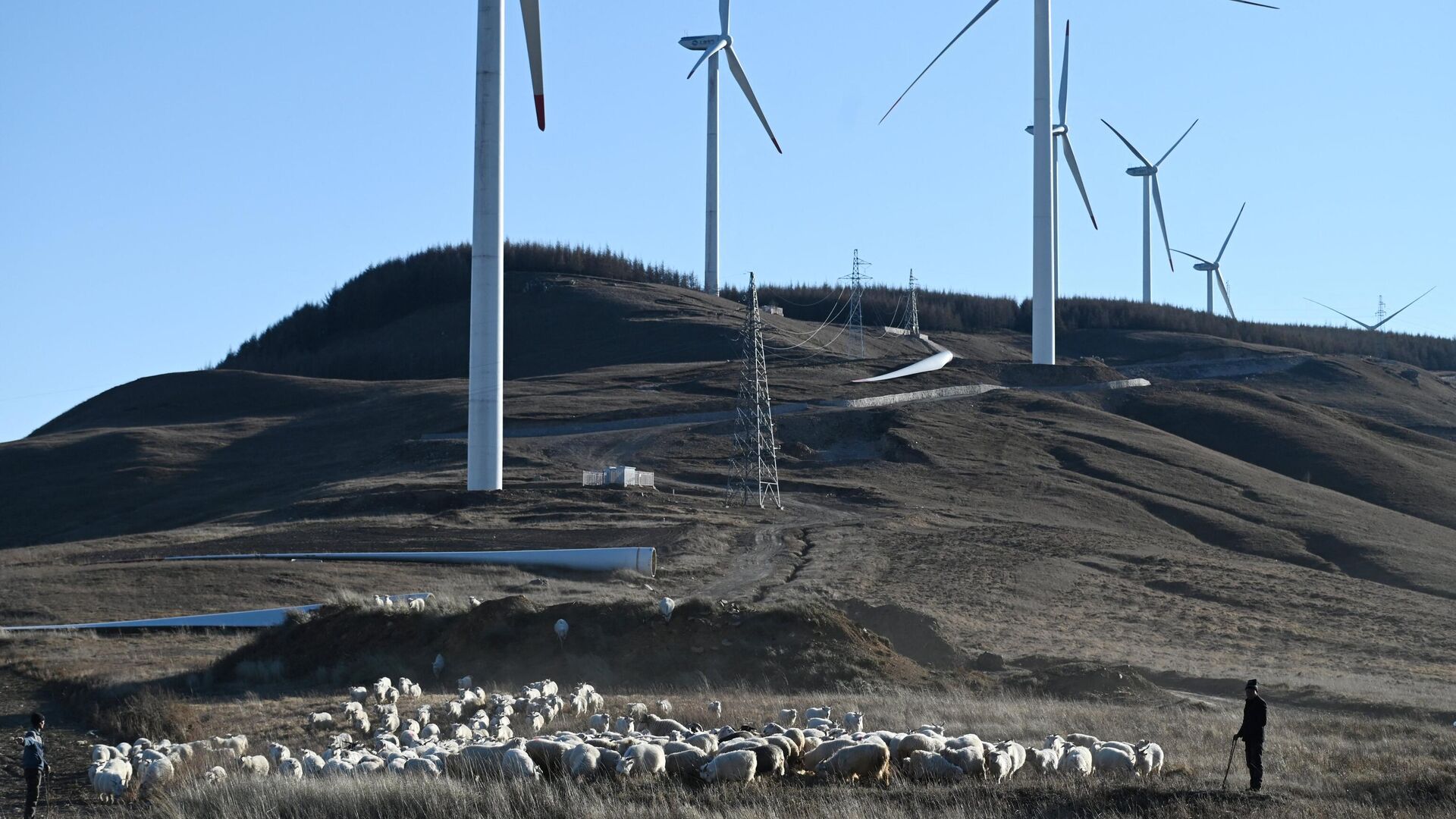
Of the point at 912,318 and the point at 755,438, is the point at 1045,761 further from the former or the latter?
the point at 912,318

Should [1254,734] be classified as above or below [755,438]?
below

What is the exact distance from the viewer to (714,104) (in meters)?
113

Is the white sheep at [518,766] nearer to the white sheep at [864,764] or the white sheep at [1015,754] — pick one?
the white sheep at [864,764]

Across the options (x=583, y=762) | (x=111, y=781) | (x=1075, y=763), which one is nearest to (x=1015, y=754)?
(x=1075, y=763)

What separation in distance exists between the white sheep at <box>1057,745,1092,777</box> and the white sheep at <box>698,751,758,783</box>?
3.78 m

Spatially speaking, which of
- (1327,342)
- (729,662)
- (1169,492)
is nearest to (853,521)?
(1169,492)

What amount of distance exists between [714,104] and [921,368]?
87.1 ft

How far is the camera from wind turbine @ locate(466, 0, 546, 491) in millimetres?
58938

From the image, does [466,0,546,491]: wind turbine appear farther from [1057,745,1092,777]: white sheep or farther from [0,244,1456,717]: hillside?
[1057,745,1092,777]: white sheep

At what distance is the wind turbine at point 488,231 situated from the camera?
5894 centimetres

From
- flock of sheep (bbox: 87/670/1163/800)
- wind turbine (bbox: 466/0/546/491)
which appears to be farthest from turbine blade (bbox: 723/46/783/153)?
flock of sheep (bbox: 87/670/1163/800)

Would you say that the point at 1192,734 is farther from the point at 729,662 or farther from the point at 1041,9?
the point at 1041,9

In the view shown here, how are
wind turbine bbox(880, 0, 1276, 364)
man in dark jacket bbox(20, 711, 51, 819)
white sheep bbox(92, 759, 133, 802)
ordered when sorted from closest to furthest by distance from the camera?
man in dark jacket bbox(20, 711, 51, 819), white sheep bbox(92, 759, 133, 802), wind turbine bbox(880, 0, 1276, 364)

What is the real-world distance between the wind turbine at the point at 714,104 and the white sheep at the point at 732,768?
3104 inches
